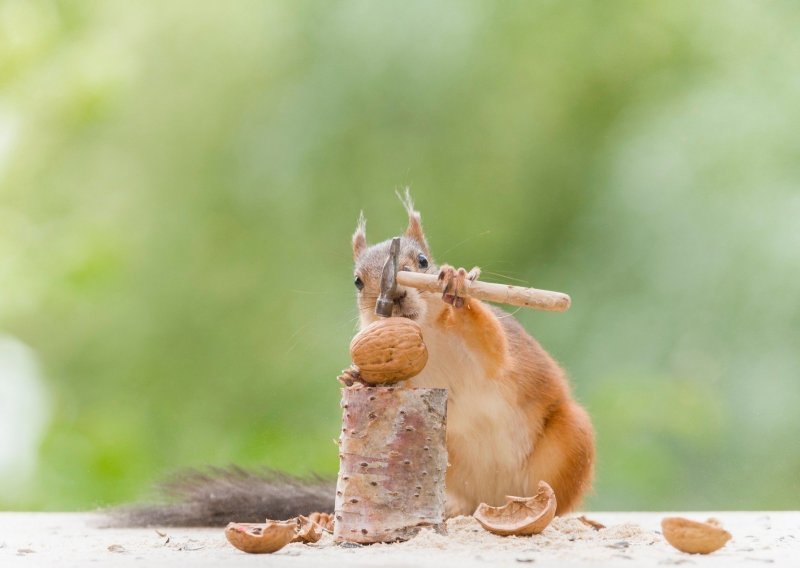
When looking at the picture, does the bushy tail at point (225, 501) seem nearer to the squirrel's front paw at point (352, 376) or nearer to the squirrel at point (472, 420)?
the squirrel at point (472, 420)

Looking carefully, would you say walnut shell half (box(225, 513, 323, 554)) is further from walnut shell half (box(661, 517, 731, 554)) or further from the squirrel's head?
walnut shell half (box(661, 517, 731, 554))

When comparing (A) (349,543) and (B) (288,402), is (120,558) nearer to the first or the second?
(A) (349,543)

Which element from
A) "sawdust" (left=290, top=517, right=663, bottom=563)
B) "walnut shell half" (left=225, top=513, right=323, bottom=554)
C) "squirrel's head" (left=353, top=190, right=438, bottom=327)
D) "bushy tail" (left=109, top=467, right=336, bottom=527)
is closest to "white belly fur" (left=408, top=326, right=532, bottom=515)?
"squirrel's head" (left=353, top=190, right=438, bottom=327)

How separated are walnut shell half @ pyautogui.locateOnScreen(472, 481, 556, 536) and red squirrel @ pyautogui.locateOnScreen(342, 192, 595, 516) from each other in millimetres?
326

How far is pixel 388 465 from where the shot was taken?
1.80m

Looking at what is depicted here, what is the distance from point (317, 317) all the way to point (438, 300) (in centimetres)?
182

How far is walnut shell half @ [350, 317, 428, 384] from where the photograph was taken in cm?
183

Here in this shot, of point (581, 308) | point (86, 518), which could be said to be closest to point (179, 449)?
point (86, 518)

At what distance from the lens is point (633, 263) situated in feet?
12.9

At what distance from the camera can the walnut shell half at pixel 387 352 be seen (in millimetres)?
1827

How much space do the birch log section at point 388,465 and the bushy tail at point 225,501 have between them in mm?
770

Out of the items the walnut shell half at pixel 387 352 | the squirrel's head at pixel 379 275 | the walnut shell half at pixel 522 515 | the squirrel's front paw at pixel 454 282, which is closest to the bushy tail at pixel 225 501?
the squirrel's head at pixel 379 275

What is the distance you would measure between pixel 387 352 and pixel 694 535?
0.60 meters

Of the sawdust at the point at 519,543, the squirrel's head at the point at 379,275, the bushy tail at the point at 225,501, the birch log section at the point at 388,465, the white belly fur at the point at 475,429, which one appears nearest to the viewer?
the sawdust at the point at 519,543
